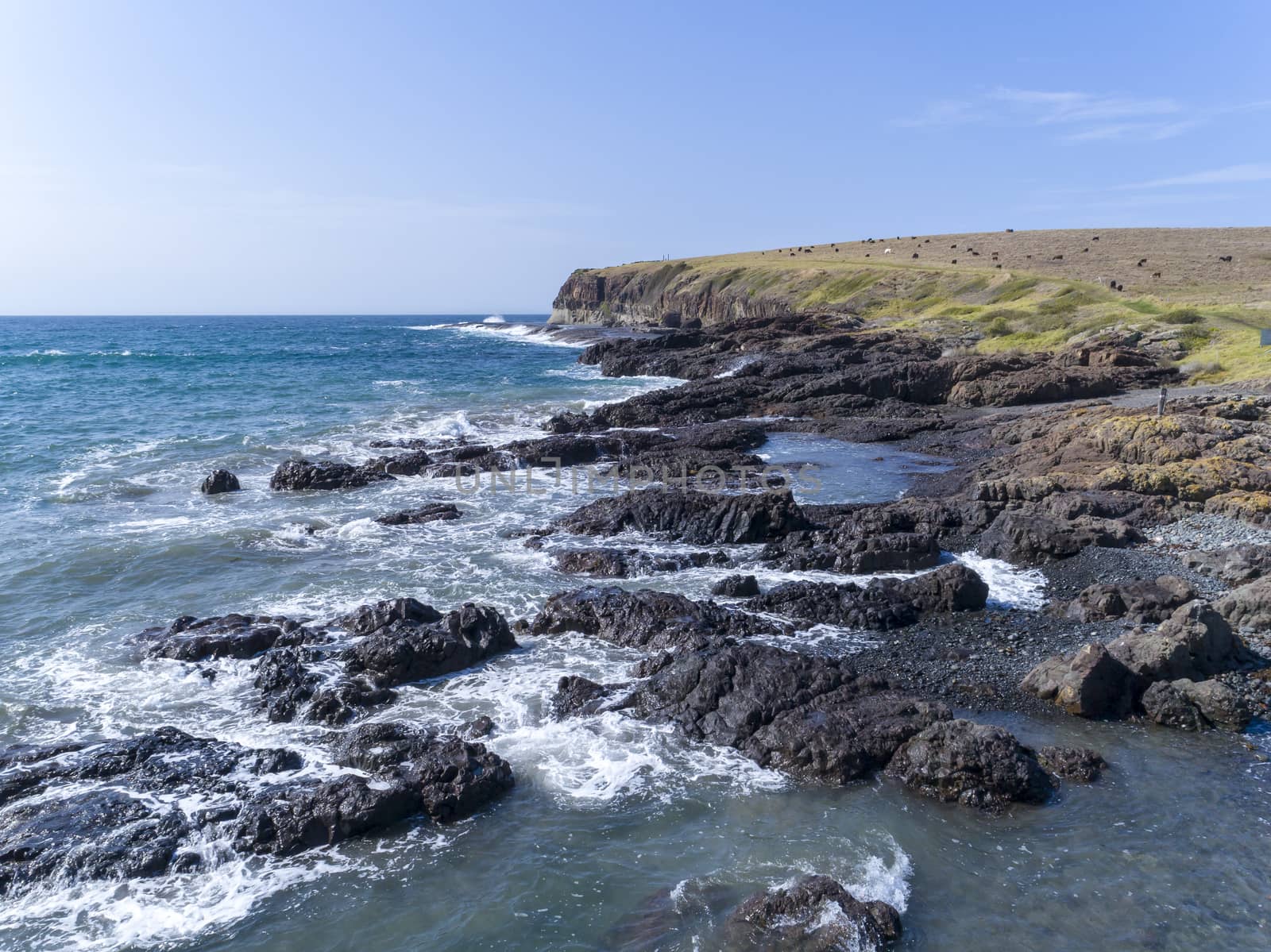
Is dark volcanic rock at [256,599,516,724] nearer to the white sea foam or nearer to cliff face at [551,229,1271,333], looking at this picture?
the white sea foam

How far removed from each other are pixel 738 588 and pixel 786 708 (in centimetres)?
474

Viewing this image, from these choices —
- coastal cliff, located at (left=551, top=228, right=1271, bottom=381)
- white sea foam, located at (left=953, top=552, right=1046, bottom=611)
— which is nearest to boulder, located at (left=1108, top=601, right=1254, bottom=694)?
white sea foam, located at (left=953, top=552, right=1046, bottom=611)

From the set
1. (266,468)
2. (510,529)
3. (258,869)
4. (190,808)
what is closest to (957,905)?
(258,869)

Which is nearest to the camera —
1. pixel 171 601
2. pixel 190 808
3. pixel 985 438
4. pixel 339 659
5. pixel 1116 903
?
pixel 1116 903

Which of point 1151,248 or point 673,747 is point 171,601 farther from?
point 1151,248

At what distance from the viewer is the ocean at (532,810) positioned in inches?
294

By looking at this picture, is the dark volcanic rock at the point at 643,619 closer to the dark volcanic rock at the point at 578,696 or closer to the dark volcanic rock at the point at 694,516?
the dark volcanic rock at the point at 578,696

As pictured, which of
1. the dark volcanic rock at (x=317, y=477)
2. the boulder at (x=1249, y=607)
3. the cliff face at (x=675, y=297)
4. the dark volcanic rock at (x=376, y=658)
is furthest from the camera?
the cliff face at (x=675, y=297)

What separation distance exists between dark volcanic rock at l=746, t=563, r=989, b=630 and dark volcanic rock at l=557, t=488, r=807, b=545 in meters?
3.74

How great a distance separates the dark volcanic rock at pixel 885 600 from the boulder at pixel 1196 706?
368cm

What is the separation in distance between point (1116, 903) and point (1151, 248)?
7702cm

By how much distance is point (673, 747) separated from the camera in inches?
407

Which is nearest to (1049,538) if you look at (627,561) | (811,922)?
(627,561)

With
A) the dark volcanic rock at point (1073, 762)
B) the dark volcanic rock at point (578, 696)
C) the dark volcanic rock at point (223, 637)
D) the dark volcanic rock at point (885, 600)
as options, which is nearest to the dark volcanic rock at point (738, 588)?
the dark volcanic rock at point (885, 600)
